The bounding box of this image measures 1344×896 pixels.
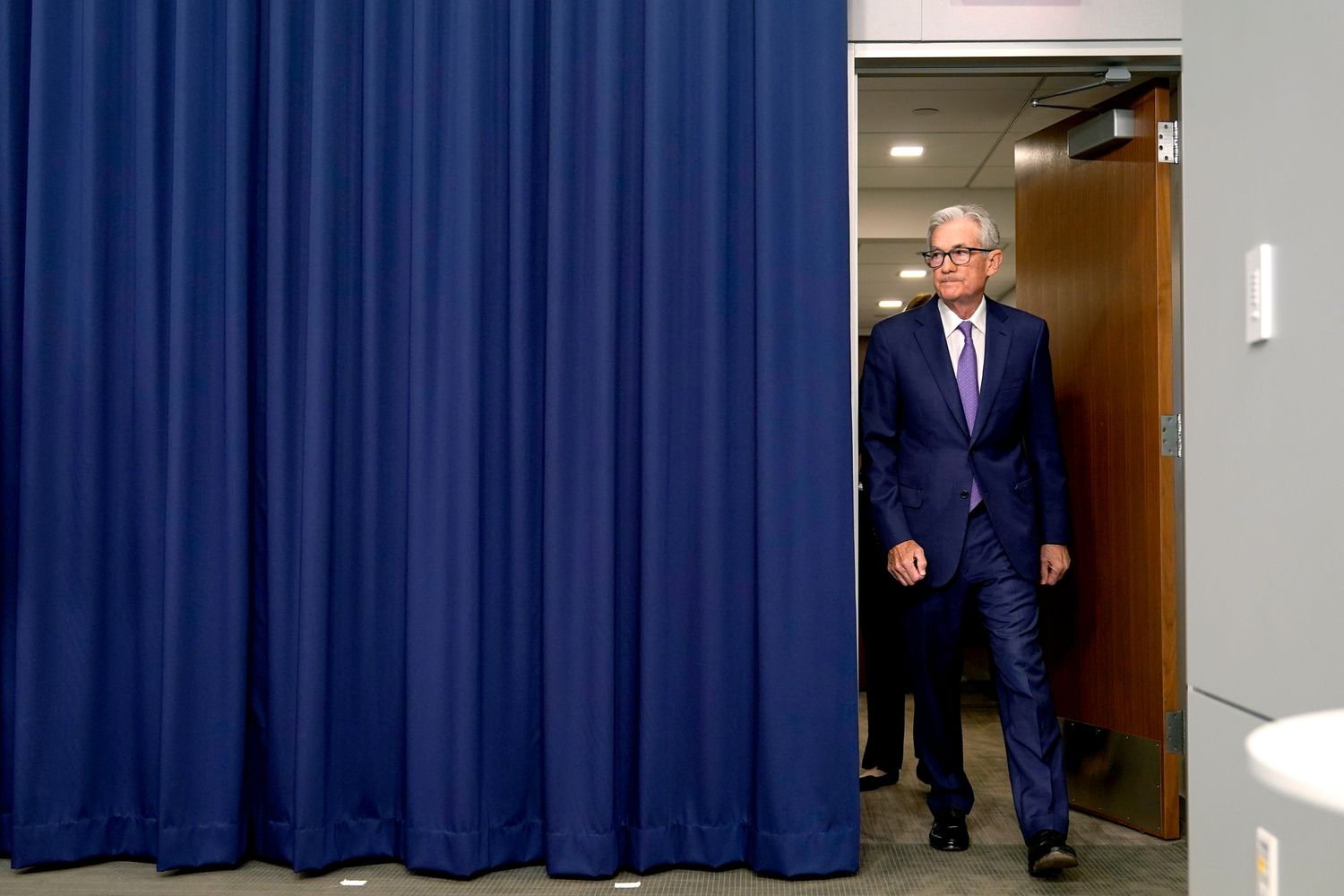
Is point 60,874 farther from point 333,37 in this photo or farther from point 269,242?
point 333,37

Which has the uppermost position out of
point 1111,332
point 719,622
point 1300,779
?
point 1111,332

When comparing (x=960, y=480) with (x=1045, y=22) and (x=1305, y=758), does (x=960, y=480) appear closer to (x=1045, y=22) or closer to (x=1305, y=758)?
(x=1045, y=22)

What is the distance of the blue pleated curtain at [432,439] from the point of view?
232 cm

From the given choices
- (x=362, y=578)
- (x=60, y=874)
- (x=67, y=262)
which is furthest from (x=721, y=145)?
(x=60, y=874)

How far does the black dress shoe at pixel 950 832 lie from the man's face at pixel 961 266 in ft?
4.14

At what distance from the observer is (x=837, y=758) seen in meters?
2.32

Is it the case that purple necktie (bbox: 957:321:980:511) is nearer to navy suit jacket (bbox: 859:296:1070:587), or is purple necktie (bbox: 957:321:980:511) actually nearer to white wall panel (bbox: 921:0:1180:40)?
navy suit jacket (bbox: 859:296:1070:587)

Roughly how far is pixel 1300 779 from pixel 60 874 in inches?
102

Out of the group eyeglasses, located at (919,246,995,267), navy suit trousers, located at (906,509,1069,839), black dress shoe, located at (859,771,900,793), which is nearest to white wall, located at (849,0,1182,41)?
eyeglasses, located at (919,246,995,267)

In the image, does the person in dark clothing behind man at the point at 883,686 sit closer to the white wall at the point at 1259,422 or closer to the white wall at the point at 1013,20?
the white wall at the point at 1013,20

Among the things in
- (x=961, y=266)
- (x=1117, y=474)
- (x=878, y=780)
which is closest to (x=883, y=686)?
(x=878, y=780)

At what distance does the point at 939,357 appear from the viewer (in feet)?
8.14

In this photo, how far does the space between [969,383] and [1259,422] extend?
116cm

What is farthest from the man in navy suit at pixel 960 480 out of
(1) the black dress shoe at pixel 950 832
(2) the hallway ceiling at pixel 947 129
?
(2) the hallway ceiling at pixel 947 129
